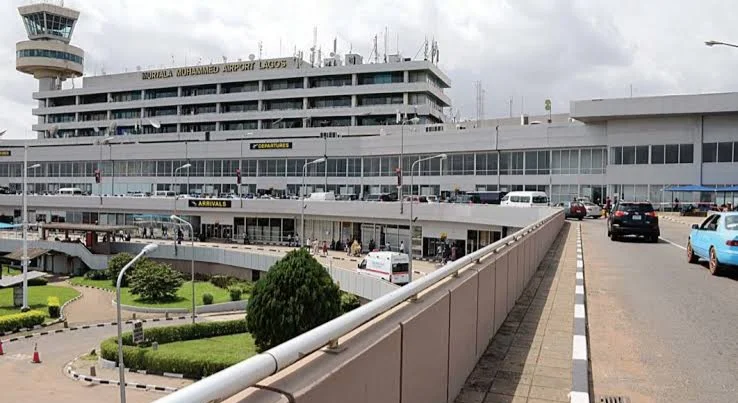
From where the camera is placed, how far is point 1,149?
104 metres

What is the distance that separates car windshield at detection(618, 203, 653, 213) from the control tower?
400 ft

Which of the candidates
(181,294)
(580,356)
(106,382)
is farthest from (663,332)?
(181,294)

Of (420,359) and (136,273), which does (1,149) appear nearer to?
(136,273)

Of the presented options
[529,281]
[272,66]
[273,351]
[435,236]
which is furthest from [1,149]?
[273,351]

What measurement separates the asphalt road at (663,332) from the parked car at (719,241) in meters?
0.44

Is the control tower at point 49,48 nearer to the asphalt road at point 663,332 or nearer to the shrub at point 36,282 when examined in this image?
the shrub at point 36,282

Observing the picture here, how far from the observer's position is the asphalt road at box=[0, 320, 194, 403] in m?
25.8

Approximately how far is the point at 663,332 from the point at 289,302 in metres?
22.1

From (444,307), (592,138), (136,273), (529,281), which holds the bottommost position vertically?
(136,273)

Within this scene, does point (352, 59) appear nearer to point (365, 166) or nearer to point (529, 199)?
point (365, 166)

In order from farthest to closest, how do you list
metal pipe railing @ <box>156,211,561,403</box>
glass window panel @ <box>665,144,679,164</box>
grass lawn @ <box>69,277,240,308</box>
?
glass window panel @ <box>665,144,679,164</box>
grass lawn @ <box>69,277,240,308</box>
metal pipe railing @ <box>156,211,561,403</box>

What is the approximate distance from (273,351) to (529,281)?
1171cm

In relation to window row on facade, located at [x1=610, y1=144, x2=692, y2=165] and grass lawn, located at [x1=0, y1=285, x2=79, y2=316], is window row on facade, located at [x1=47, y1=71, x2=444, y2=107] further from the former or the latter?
grass lawn, located at [x1=0, y1=285, x2=79, y2=316]

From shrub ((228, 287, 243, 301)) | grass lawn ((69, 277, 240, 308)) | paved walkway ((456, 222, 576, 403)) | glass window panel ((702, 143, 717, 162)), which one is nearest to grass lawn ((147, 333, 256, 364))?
shrub ((228, 287, 243, 301))
